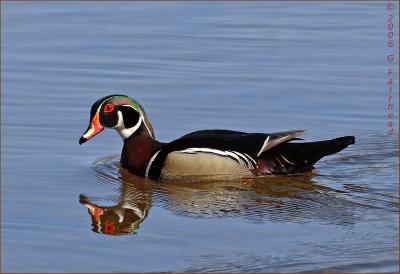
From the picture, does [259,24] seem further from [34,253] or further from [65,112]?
[34,253]

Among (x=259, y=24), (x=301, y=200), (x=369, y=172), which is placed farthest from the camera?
(x=259, y=24)

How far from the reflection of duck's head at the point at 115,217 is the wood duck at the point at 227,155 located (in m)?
1.11

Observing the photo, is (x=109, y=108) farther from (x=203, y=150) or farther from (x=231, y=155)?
(x=231, y=155)

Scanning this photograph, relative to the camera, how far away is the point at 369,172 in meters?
12.7

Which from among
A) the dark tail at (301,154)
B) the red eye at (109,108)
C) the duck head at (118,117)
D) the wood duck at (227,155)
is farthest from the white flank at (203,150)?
the red eye at (109,108)

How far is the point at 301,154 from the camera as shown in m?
12.9

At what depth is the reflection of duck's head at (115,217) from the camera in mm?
10867

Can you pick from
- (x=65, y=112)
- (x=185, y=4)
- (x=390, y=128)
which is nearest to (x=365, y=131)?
(x=390, y=128)

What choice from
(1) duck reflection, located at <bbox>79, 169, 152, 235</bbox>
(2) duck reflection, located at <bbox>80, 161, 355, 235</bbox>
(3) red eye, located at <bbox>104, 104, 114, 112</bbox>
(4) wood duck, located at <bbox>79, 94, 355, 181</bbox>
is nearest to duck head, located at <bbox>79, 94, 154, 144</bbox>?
(3) red eye, located at <bbox>104, 104, 114, 112</bbox>

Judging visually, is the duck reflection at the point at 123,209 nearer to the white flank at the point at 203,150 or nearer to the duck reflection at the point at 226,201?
the duck reflection at the point at 226,201

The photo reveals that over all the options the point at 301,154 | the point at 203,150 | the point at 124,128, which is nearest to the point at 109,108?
the point at 124,128

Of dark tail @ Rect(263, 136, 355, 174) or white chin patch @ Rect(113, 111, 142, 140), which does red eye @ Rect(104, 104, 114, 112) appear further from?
dark tail @ Rect(263, 136, 355, 174)

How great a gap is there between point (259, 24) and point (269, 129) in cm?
520

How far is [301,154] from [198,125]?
1.81 meters
